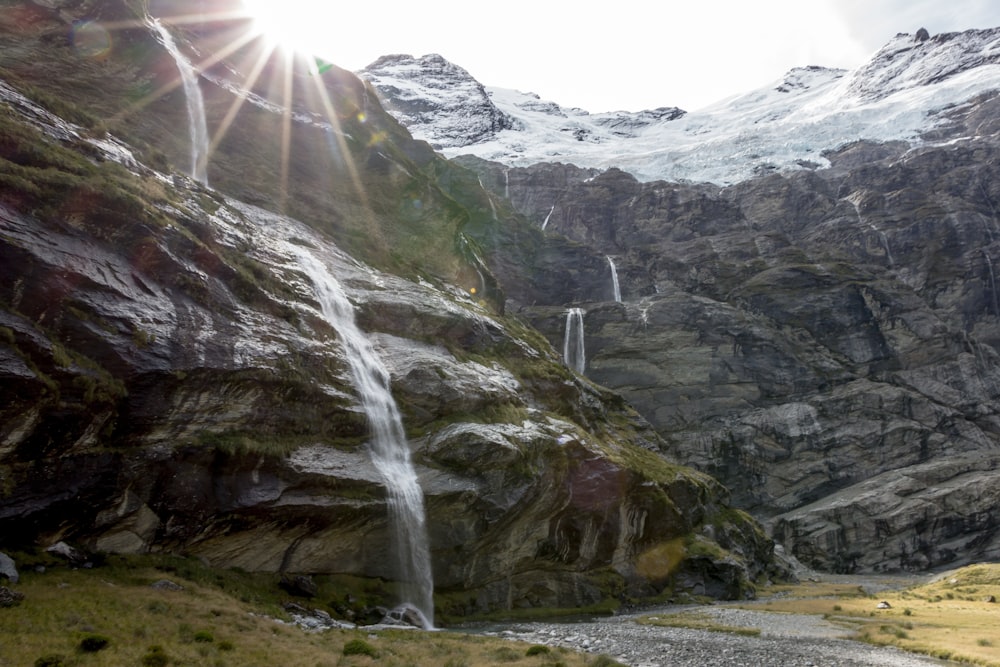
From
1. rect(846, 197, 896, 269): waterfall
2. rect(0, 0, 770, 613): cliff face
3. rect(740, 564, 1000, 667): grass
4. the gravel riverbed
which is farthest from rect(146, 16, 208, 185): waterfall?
rect(846, 197, 896, 269): waterfall

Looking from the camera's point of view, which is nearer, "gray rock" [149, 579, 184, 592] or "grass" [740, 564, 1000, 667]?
"gray rock" [149, 579, 184, 592]

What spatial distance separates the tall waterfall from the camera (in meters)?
38.4

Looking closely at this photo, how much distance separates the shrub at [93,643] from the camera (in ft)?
62.9

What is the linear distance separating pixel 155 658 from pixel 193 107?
192 feet

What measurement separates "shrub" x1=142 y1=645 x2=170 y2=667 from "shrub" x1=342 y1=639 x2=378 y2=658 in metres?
6.48

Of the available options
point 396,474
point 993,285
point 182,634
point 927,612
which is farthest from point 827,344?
point 182,634

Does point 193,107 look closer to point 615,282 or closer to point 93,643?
point 93,643

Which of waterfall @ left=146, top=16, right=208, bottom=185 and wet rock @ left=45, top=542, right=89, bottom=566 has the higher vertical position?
waterfall @ left=146, top=16, right=208, bottom=185

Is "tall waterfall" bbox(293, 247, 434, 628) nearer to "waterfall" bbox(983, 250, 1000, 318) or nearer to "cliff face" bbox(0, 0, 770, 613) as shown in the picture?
"cliff face" bbox(0, 0, 770, 613)

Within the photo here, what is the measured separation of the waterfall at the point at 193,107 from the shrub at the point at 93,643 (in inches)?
1882

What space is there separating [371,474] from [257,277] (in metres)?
15.4

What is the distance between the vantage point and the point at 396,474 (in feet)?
128

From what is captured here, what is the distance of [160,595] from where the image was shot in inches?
1020

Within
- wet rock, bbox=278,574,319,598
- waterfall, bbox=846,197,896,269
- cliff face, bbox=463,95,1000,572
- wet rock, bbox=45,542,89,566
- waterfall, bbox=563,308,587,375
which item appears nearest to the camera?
wet rock, bbox=45,542,89,566
